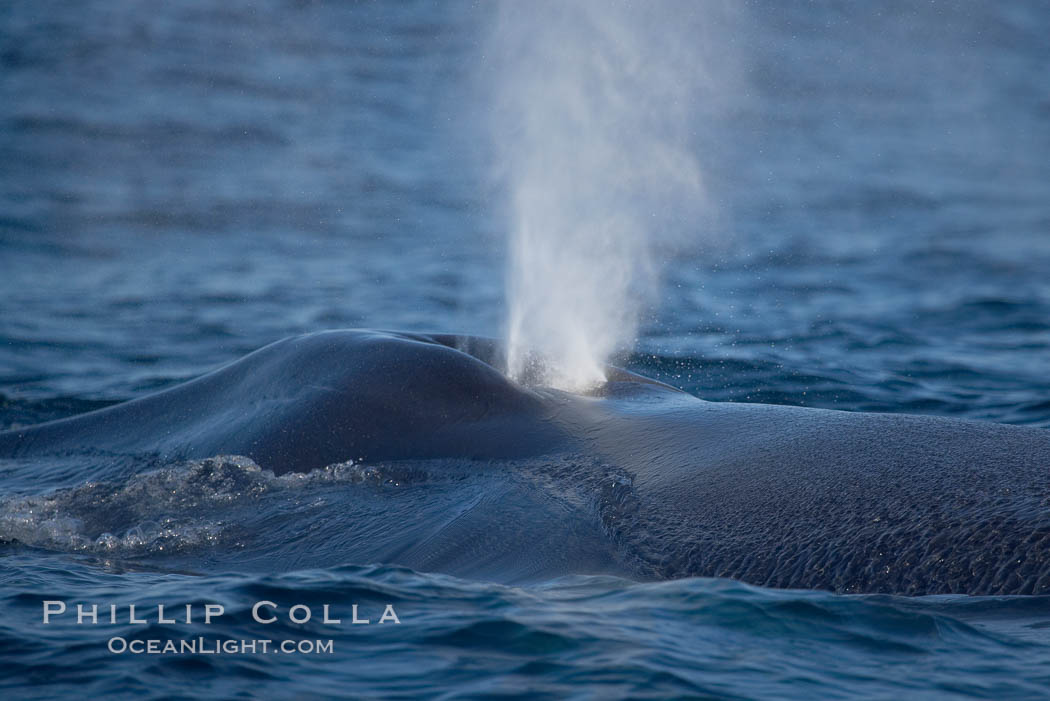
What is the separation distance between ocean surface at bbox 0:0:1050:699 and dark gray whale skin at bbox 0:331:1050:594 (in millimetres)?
264

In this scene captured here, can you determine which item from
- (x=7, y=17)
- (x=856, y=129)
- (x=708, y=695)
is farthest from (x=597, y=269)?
(x=7, y=17)

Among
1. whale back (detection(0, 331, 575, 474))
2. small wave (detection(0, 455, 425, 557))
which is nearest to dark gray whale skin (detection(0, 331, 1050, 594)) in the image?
whale back (detection(0, 331, 575, 474))

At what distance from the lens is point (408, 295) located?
1820cm

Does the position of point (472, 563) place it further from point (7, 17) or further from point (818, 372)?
point (7, 17)

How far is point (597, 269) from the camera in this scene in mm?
12047

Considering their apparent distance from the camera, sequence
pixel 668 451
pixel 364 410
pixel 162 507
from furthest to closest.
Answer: pixel 364 410 < pixel 162 507 < pixel 668 451

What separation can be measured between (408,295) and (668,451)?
11.5 metres

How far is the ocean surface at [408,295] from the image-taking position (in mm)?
5184

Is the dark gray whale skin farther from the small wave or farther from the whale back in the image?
the small wave

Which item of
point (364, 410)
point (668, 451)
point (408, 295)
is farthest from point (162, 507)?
point (408, 295)

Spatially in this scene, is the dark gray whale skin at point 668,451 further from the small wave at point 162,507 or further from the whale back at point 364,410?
the small wave at point 162,507

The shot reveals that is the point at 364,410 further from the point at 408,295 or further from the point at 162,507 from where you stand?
the point at 408,295

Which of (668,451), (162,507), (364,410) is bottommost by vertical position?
(162,507)

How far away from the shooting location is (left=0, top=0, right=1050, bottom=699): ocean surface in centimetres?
518
